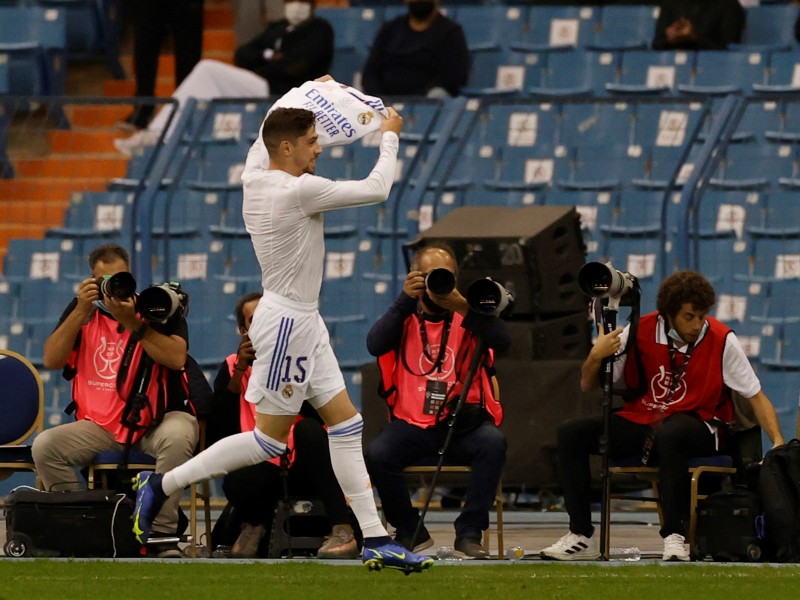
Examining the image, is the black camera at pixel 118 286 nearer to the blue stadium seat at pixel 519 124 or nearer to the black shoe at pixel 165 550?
the black shoe at pixel 165 550

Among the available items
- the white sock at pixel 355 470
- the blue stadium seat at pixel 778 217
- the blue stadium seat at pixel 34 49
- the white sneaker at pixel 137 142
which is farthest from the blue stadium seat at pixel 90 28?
the white sock at pixel 355 470

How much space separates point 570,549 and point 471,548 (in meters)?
0.48

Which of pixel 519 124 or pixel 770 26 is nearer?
pixel 519 124

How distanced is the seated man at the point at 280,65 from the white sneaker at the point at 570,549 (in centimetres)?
607

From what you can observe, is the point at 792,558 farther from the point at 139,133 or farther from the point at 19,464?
the point at 139,133

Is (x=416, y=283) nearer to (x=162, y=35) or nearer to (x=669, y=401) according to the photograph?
(x=669, y=401)

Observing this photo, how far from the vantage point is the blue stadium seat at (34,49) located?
48.7 ft

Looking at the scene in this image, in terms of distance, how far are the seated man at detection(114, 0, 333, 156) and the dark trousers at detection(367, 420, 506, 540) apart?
18.3ft

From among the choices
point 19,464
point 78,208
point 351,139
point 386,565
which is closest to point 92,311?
point 19,464

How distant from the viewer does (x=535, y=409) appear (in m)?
10.4

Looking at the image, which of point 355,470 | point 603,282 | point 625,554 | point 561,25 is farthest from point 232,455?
point 561,25

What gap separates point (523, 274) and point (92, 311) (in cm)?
248

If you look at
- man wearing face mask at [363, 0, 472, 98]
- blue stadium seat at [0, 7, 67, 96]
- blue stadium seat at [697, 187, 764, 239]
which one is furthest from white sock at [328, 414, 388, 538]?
blue stadium seat at [0, 7, 67, 96]

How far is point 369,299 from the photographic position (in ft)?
37.7
